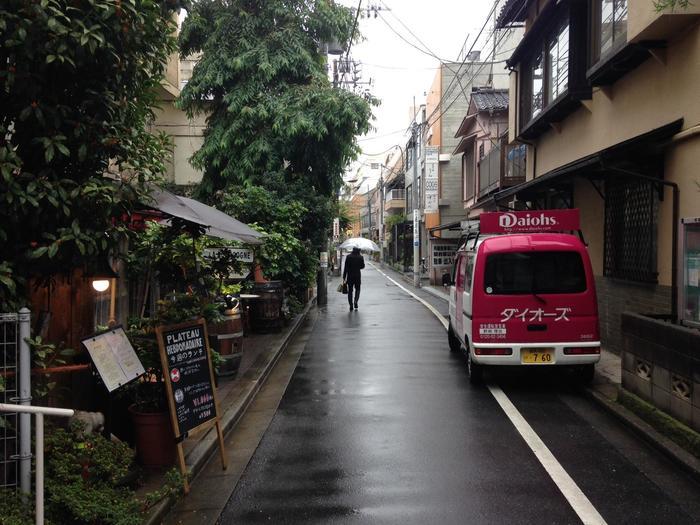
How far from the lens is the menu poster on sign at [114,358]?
14.4 feet

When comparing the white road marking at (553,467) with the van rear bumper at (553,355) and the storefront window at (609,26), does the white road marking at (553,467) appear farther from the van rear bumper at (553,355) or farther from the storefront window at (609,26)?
the storefront window at (609,26)

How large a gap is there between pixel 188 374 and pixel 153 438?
0.60 meters

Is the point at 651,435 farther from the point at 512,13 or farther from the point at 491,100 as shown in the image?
the point at 491,100

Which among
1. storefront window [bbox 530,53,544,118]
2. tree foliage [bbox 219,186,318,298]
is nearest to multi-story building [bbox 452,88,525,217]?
storefront window [bbox 530,53,544,118]

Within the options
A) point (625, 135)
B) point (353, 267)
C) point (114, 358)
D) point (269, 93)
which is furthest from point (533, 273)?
point (269, 93)

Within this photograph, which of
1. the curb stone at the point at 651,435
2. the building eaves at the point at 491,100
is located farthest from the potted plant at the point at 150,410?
the building eaves at the point at 491,100

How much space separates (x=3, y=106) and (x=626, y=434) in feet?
20.6

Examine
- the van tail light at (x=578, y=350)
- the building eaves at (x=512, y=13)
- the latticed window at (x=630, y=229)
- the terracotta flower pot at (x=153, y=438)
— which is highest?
the building eaves at (x=512, y=13)

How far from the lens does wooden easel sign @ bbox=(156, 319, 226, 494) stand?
4.76 metres

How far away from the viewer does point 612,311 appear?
1027 cm

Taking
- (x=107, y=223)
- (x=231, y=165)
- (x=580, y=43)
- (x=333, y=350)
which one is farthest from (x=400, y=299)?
(x=107, y=223)

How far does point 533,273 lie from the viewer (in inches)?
307

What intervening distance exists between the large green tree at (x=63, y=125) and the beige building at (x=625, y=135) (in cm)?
536

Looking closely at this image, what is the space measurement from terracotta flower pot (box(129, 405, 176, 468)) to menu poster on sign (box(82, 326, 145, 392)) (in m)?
0.44
